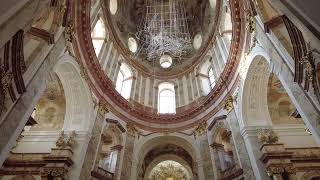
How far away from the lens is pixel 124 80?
19.7m

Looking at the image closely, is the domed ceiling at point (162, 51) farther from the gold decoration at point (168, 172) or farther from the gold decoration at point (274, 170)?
the gold decoration at point (168, 172)

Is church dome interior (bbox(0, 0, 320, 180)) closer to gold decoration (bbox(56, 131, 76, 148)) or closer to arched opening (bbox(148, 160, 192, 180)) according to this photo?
gold decoration (bbox(56, 131, 76, 148))

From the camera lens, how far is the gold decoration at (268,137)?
1178 cm

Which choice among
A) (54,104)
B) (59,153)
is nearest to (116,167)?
(59,153)

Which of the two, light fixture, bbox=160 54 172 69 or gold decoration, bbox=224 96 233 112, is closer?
gold decoration, bbox=224 96 233 112

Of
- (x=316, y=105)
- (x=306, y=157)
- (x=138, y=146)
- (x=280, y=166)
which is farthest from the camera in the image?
(x=138, y=146)

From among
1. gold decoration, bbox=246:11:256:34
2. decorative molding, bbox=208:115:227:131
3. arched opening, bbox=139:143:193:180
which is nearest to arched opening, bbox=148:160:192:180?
arched opening, bbox=139:143:193:180

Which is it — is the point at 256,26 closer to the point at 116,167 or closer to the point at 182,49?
the point at 116,167

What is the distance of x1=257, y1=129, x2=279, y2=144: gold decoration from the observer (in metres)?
11.8

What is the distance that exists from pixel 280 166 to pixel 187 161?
8.96 metres

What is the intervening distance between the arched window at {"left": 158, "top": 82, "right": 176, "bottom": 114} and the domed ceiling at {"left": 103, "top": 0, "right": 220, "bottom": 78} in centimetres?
99

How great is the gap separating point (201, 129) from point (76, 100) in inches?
301

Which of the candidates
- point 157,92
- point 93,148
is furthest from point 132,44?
point 93,148

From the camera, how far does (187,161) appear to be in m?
19.0
